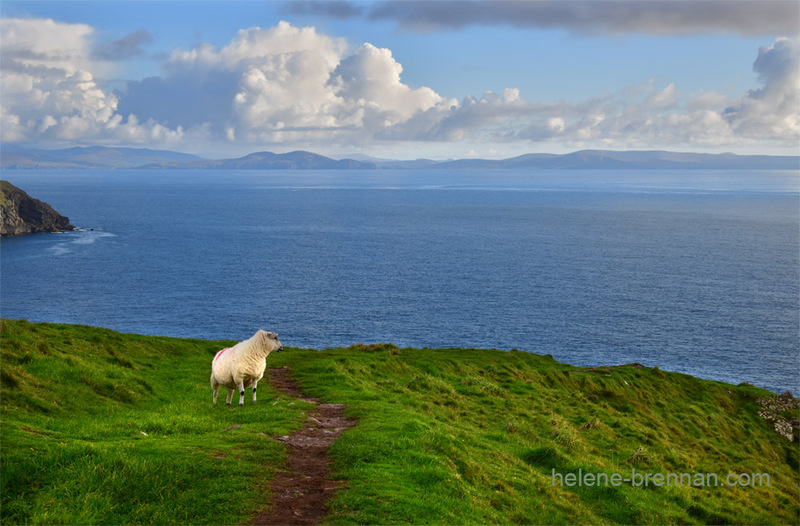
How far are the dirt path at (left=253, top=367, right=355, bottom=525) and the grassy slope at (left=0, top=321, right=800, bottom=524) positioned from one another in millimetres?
514

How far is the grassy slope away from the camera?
A: 614 inches

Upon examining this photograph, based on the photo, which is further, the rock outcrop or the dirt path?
the rock outcrop

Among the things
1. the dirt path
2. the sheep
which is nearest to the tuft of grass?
the dirt path

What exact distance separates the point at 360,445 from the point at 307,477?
332cm

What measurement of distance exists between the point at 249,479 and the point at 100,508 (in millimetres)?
3898

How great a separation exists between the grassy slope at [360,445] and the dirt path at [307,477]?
514mm

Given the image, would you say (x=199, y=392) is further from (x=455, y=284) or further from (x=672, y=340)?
(x=455, y=284)

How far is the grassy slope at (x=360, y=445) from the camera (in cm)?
1559

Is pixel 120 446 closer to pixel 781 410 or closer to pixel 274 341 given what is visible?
pixel 274 341

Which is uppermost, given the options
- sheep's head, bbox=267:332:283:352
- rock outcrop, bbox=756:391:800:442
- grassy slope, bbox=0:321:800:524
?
sheep's head, bbox=267:332:283:352

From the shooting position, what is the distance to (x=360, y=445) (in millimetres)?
21344

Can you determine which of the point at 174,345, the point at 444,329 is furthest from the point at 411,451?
the point at 444,329

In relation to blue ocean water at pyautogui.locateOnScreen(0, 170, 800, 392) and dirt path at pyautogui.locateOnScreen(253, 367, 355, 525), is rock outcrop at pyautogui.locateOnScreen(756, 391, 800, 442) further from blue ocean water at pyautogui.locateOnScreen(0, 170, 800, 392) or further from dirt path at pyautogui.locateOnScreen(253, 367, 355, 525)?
dirt path at pyautogui.locateOnScreen(253, 367, 355, 525)

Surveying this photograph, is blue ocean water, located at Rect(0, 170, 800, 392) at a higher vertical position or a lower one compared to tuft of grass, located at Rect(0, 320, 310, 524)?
lower
